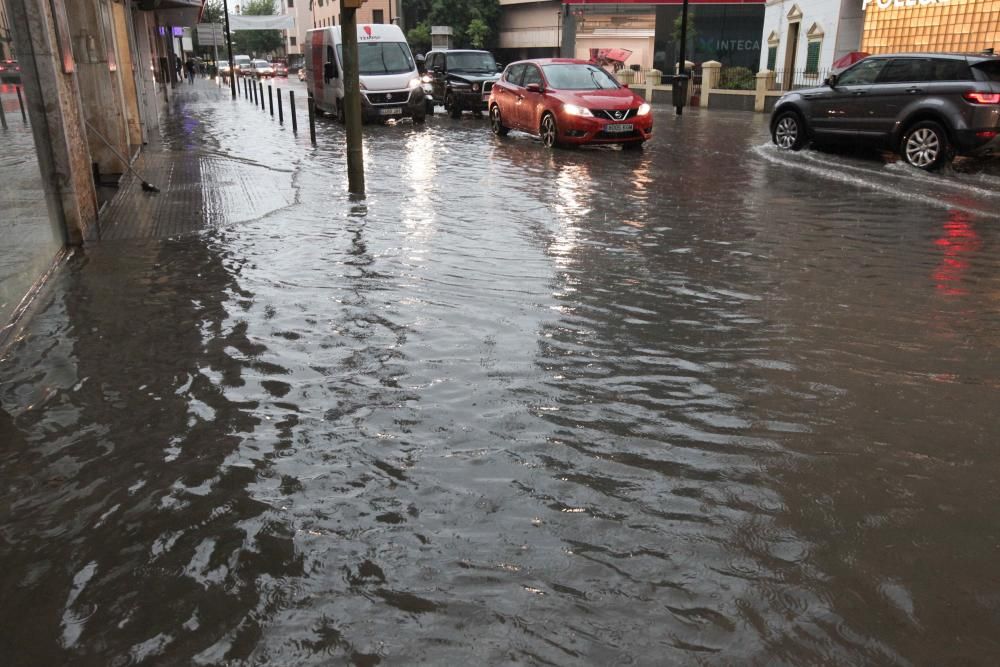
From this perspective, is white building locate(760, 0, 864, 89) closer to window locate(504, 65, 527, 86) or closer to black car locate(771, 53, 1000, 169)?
black car locate(771, 53, 1000, 169)

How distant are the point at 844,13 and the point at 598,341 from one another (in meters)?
25.1

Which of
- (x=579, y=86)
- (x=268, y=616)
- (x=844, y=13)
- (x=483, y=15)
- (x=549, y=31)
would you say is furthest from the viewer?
(x=483, y=15)

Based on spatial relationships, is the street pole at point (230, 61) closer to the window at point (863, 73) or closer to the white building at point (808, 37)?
the white building at point (808, 37)

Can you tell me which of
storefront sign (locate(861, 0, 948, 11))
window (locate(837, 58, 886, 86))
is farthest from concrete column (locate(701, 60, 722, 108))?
window (locate(837, 58, 886, 86))

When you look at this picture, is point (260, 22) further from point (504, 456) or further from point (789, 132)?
point (504, 456)

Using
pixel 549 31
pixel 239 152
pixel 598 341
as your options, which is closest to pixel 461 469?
pixel 598 341

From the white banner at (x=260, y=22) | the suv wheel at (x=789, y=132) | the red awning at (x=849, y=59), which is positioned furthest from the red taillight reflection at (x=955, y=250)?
the white banner at (x=260, y=22)

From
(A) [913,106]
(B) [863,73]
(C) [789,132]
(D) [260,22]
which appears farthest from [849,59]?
(D) [260,22]

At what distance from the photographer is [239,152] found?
49.7ft

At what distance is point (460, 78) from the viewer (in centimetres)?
2423

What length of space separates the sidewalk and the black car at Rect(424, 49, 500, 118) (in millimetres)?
5445

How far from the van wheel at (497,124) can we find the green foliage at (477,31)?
41171 mm

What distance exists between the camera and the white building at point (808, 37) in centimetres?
2606

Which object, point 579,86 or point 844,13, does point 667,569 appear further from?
point 844,13
